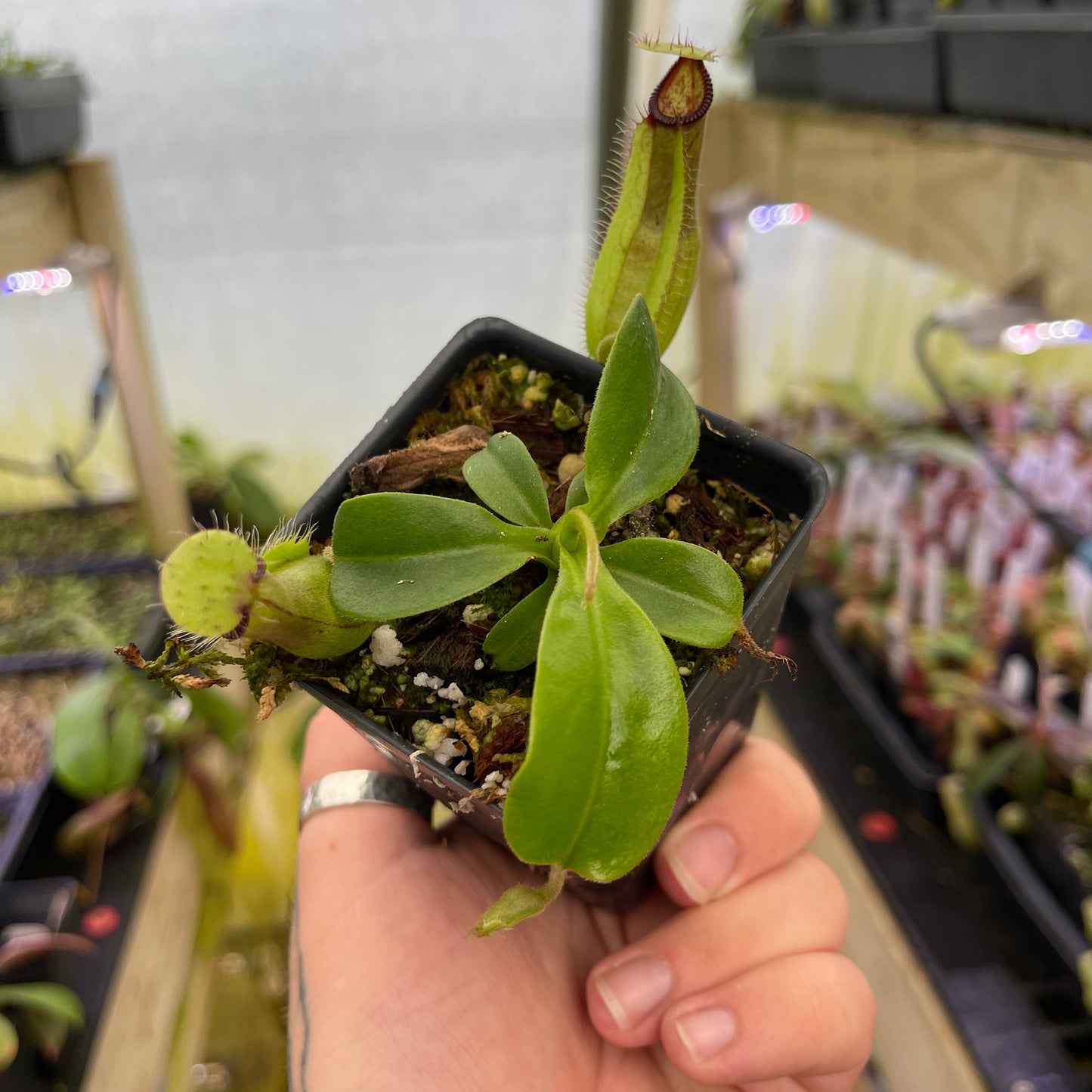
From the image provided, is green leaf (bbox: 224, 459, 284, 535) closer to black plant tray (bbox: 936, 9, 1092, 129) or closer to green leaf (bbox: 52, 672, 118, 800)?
green leaf (bbox: 52, 672, 118, 800)

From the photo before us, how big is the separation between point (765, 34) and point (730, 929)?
125 centimetres

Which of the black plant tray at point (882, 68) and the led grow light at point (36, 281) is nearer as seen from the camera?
the black plant tray at point (882, 68)

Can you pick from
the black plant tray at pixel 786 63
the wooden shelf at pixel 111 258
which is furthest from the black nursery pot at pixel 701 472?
the black plant tray at pixel 786 63

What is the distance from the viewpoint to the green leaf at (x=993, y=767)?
3.15 feet

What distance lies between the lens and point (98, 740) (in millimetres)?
891

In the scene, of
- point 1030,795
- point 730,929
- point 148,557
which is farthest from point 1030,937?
point 148,557

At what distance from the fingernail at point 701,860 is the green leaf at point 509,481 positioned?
0.27 meters

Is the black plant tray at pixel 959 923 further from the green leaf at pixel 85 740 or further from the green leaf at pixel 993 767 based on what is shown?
the green leaf at pixel 85 740

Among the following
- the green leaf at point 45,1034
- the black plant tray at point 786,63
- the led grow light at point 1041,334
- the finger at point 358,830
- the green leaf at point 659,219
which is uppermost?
the black plant tray at point 786,63

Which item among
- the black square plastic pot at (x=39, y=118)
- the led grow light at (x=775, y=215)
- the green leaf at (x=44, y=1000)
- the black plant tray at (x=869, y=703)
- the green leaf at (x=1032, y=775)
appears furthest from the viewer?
the led grow light at (x=775, y=215)

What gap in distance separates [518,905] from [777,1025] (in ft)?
0.84

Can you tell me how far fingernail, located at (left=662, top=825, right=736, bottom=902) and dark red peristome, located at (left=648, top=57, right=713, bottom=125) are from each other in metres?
0.39

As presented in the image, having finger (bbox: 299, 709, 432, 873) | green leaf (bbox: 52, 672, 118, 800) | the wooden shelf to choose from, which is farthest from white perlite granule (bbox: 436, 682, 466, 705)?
green leaf (bbox: 52, 672, 118, 800)

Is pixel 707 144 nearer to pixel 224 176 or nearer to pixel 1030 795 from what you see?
pixel 224 176
